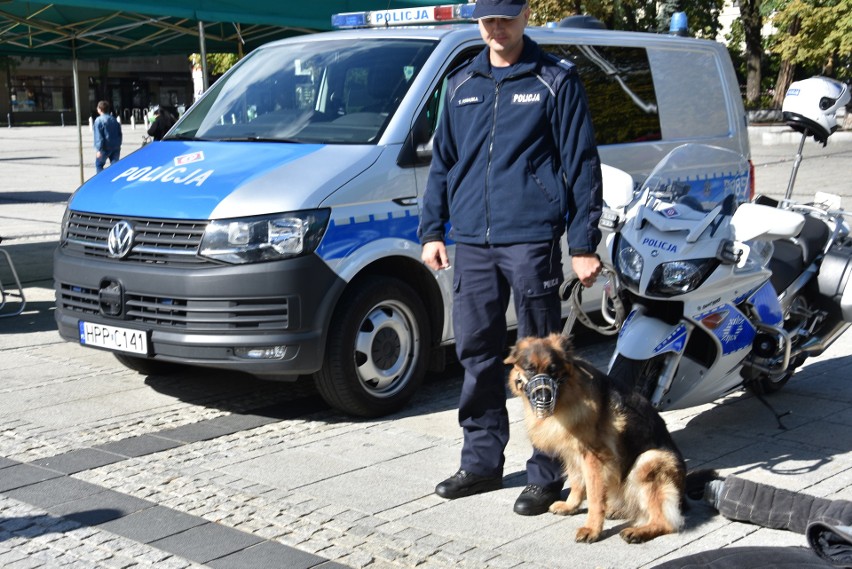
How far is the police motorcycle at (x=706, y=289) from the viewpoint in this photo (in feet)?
15.6

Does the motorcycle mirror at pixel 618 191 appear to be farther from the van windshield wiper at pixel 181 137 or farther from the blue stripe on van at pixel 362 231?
the van windshield wiper at pixel 181 137

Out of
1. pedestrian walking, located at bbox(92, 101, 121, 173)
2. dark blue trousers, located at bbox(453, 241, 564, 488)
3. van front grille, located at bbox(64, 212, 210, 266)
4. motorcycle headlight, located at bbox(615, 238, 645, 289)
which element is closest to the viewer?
dark blue trousers, located at bbox(453, 241, 564, 488)

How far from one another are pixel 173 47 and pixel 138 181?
28.1ft

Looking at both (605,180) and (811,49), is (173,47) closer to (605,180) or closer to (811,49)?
(605,180)

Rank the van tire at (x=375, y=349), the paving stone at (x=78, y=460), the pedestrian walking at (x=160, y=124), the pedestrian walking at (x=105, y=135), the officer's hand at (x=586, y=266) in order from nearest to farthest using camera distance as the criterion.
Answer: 1. the officer's hand at (x=586, y=266)
2. the paving stone at (x=78, y=460)
3. the van tire at (x=375, y=349)
4. the pedestrian walking at (x=160, y=124)
5. the pedestrian walking at (x=105, y=135)

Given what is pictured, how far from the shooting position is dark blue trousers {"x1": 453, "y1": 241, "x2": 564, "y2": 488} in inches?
175

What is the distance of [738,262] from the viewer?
477 centimetres

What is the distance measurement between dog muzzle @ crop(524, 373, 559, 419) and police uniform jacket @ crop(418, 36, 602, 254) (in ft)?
2.10

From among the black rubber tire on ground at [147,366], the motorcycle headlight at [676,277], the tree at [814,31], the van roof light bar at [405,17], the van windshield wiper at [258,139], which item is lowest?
the black rubber tire on ground at [147,366]

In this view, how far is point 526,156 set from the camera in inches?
174

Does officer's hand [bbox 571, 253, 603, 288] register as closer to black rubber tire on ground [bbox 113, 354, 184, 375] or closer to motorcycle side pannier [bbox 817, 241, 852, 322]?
motorcycle side pannier [bbox 817, 241, 852, 322]

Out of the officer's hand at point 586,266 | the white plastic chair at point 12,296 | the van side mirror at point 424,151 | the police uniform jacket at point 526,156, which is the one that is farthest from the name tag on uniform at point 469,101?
the white plastic chair at point 12,296

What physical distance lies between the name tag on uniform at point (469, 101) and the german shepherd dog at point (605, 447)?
3.44ft

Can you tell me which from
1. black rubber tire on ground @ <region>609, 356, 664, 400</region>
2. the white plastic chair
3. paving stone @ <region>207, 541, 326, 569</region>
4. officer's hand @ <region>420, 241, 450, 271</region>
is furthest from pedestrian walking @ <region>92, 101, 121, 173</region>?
paving stone @ <region>207, 541, 326, 569</region>
